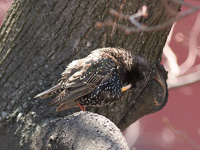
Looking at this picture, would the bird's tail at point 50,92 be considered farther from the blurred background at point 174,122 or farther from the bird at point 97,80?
the blurred background at point 174,122

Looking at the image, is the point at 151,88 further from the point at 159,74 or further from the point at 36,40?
the point at 36,40

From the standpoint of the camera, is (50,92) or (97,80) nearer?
(50,92)

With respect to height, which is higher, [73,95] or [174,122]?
[73,95]

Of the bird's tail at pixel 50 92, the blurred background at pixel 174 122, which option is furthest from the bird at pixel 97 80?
the blurred background at pixel 174 122

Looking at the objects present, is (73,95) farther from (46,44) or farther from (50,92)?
(46,44)

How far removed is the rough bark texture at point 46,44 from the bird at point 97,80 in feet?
0.23

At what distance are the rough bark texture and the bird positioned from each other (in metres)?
0.07

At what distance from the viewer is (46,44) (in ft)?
12.3

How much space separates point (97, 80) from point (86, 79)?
10 centimetres

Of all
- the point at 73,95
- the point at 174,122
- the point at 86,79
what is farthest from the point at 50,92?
the point at 174,122

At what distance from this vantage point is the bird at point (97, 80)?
146 inches

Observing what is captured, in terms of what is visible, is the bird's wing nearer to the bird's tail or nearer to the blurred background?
the bird's tail

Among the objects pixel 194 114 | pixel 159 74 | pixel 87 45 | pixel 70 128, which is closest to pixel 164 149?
pixel 194 114

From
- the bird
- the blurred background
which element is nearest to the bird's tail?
the bird
